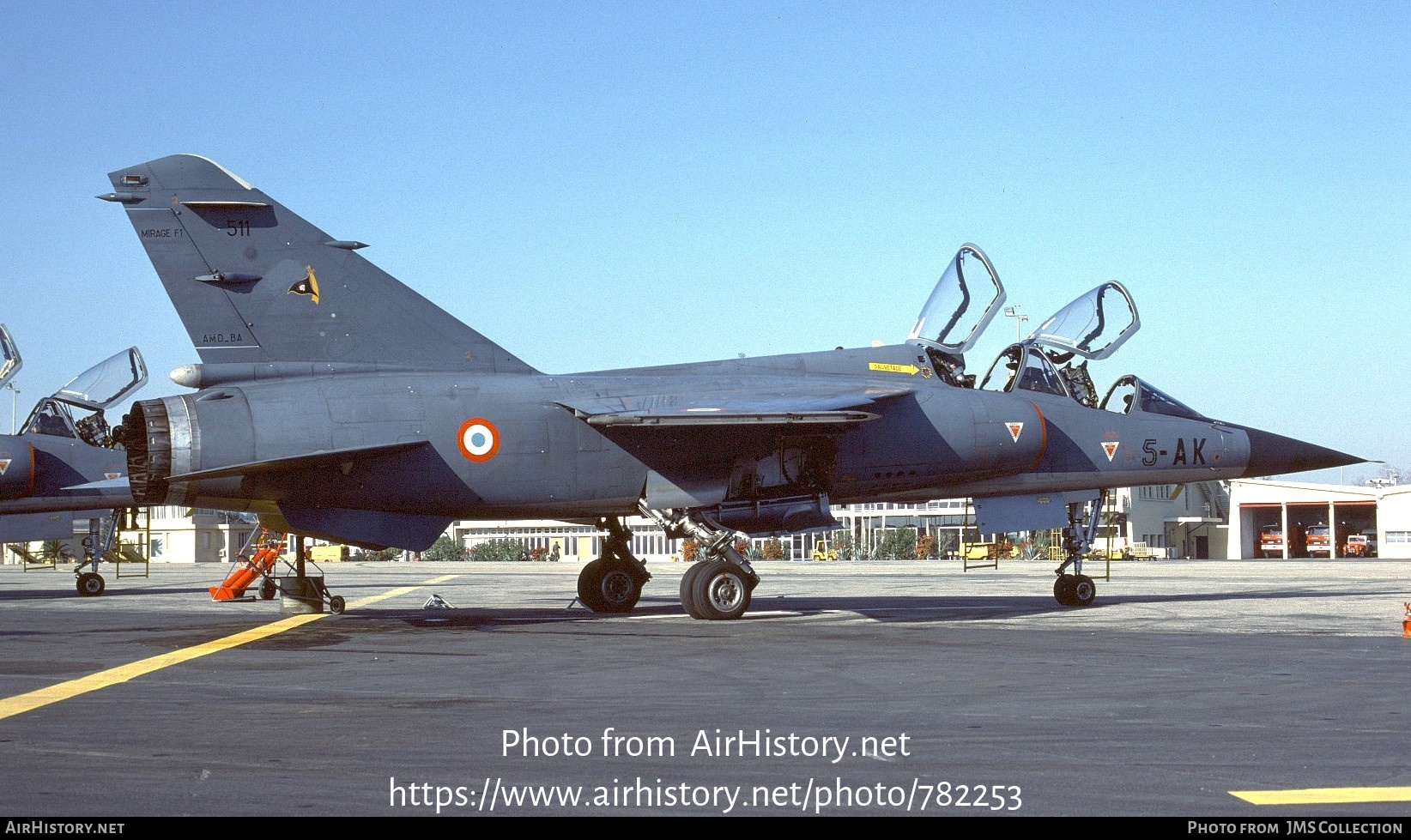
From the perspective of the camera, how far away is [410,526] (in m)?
15.3

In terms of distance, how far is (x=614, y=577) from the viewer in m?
18.4

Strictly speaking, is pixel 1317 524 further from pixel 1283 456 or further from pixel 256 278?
pixel 256 278

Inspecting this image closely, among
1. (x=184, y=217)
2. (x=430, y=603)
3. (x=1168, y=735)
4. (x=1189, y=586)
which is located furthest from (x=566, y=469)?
(x=1189, y=586)

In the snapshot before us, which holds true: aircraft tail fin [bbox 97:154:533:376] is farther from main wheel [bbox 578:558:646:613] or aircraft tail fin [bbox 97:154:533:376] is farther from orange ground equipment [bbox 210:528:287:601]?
orange ground equipment [bbox 210:528:287:601]

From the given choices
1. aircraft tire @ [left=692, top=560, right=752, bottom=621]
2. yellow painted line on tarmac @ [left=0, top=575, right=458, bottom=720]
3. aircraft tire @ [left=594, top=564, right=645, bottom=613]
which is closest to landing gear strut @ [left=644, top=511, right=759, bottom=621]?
aircraft tire @ [left=692, top=560, right=752, bottom=621]

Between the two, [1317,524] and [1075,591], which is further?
[1317,524]

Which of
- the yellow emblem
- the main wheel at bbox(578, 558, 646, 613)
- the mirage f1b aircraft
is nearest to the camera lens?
the mirage f1b aircraft

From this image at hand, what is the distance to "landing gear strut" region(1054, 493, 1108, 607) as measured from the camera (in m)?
18.1

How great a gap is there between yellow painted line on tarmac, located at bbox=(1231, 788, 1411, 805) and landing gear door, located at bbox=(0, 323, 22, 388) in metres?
24.7

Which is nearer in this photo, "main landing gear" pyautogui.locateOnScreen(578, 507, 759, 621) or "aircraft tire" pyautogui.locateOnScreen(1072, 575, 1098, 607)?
"main landing gear" pyautogui.locateOnScreen(578, 507, 759, 621)

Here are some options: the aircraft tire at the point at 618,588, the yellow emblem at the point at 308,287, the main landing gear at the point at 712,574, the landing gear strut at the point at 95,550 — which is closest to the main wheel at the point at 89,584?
the landing gear strut at the point at 95,550

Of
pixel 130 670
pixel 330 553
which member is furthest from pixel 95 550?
pixel 330 553

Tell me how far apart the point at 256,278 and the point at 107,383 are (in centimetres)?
1180

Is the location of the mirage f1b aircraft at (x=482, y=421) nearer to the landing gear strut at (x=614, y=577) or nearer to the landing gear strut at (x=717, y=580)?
the landing gear strut at (x=717, y=580)
